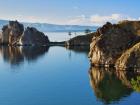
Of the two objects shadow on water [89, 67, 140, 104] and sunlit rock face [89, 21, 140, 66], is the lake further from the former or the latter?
sunlit rock face [89, 21, 140, 66]

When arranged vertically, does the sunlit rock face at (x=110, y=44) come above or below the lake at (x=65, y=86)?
above

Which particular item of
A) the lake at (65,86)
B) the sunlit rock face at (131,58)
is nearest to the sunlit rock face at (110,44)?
the lake at (65,86)

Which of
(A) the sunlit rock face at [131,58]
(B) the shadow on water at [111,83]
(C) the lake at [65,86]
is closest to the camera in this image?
(C) the lake at [65,86]

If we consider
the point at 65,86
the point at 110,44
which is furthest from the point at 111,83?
the point at 110,44

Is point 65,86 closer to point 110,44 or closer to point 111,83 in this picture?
point 111,83

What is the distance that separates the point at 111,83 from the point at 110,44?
3908 cm

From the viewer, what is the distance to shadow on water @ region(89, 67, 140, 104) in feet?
367

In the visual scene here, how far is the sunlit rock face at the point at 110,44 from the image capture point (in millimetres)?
169375

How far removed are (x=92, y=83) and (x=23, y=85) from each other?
23.0 meters

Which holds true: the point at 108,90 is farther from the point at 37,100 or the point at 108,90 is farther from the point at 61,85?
the point at 37,100

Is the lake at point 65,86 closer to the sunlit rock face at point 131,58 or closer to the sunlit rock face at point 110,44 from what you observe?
the sunlit rock face at point 131,58

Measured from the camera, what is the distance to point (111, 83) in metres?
136

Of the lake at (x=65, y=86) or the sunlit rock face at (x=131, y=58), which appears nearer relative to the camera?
the lake at (x=65, y=86)

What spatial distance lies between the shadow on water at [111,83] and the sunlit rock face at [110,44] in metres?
5.57
